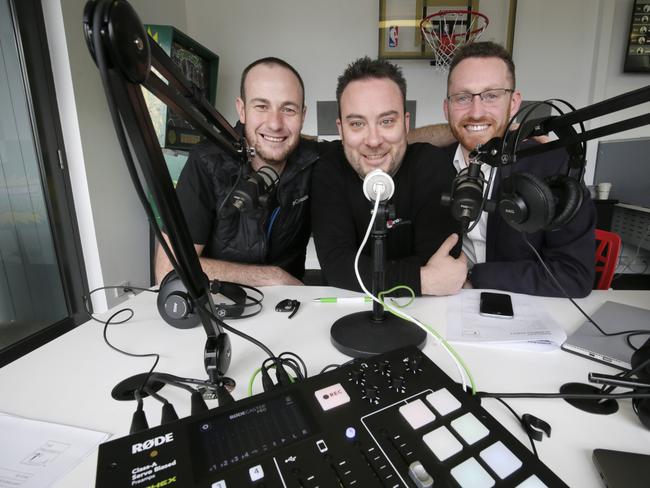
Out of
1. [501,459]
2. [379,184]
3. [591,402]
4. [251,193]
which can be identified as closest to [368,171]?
[379,184]

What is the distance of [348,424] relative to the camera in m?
0.43

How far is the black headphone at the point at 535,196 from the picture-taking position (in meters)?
Result: 0.63

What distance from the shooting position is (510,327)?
79cm

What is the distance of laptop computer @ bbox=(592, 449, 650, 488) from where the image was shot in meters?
0.41

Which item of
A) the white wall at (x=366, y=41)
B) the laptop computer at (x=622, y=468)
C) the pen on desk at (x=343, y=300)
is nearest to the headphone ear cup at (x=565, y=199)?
the laptop computer at (x=622, y=468)

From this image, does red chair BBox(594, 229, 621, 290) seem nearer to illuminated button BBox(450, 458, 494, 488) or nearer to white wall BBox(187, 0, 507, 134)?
illuminated button BBox(450, 458, 494, 488)

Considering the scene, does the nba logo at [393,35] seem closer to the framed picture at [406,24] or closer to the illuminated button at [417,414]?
the framed picture at [406,24]

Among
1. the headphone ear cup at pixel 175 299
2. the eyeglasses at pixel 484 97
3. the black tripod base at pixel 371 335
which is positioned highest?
the eyeglasses at pixel 484 97

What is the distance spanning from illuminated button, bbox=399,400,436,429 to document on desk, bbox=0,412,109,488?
436 mm

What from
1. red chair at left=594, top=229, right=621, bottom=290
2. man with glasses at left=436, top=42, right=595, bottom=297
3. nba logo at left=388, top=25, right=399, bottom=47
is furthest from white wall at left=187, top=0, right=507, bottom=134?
red chair at left=594, top=229, right=621, bottom=290

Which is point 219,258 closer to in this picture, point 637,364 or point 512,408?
point 512,408

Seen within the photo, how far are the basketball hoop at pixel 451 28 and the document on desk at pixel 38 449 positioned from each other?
3.36 m

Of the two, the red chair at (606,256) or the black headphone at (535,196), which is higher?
the black headphone at (535,196)

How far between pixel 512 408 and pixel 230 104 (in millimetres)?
3433
